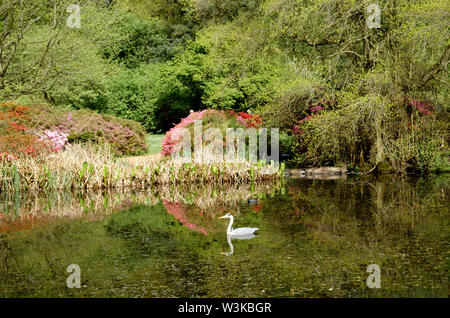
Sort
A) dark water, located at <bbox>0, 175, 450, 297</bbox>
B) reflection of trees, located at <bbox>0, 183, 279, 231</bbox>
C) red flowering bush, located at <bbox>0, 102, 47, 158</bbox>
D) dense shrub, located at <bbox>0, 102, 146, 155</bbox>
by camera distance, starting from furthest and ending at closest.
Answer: dense shrub, located at <bbox>0, 102, 146, 155</bbox> < red flowering bush, located at <bbox>0, 102, 47, 158</bbox> < reflection of trees, located at <bbox>0, 183, 279, 231</bbox> < dark water, located at <bbox>0, 175, 450, 297</bbox>

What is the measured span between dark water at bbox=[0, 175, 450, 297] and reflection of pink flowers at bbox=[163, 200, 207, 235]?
0.02 meters

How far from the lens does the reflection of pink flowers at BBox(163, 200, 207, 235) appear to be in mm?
9828

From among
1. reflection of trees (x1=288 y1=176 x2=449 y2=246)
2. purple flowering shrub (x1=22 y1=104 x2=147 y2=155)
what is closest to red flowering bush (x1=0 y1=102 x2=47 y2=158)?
purple flowering shrub (x1=22 y1=104 x2=147 y2=155)

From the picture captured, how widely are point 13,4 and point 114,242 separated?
8.75m

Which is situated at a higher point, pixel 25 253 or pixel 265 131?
pixel 265 131

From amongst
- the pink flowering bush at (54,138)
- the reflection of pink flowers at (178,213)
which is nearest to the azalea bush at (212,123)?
the pink flowering bush at (54,138)

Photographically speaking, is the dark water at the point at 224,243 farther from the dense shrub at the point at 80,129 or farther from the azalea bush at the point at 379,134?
the dense shrub at the point at 80,129

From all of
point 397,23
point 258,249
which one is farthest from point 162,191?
point 397,23

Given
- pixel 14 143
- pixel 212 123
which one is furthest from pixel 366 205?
pixel 14 143

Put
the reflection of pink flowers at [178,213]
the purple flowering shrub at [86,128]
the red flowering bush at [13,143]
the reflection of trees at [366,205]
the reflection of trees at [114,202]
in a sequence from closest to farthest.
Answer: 1. the reflection of trees at [366,205]
2. the reflection of pink flowers at [178,213]
3. the reflection of trees at [114,202]
4. the red flowering bush at [13,143]
5. the purple flowering shrub at [86,128]

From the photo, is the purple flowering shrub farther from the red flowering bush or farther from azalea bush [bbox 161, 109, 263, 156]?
the red flowering bush

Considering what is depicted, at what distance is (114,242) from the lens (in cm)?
867

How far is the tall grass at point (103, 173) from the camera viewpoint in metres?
14.1
